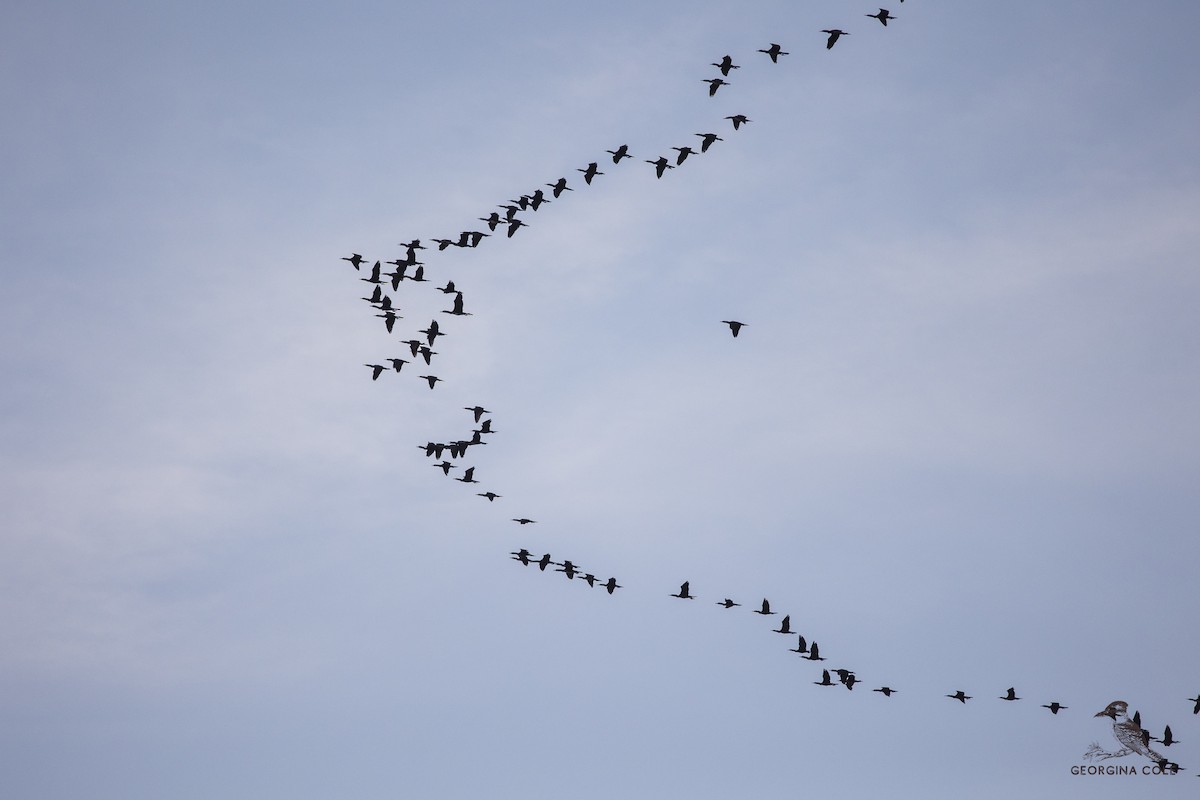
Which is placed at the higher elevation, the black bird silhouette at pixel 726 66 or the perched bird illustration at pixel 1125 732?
the black bird silhouette at pixel 726 66

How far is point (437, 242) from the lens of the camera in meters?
98.1

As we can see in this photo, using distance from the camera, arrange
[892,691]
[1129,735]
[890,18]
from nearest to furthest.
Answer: [890,18] → [892,691] → [1129,735]

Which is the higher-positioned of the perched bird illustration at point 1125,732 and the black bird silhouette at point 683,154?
the black bird silhouette at point 683,154

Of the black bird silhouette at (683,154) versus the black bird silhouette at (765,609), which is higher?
the black bird silhouette at (683,154)

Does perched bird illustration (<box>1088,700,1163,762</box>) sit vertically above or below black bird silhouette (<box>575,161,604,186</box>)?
below

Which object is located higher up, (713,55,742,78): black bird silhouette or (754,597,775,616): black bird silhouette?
(713,55,742,78): black bird silhouette

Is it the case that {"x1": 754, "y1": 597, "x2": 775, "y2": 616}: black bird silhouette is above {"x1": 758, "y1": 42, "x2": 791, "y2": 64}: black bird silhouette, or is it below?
below

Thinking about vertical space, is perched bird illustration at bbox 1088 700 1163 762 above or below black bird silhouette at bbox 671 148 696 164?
below

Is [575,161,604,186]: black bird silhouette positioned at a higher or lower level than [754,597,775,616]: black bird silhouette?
higher

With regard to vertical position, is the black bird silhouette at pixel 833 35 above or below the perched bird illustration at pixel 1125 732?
above

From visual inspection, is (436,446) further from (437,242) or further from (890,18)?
(890,18)

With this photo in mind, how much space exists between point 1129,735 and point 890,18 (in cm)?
5638

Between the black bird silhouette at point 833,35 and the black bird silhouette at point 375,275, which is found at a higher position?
the black bird silhouette at point 833,35

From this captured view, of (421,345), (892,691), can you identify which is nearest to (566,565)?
(421,345)
